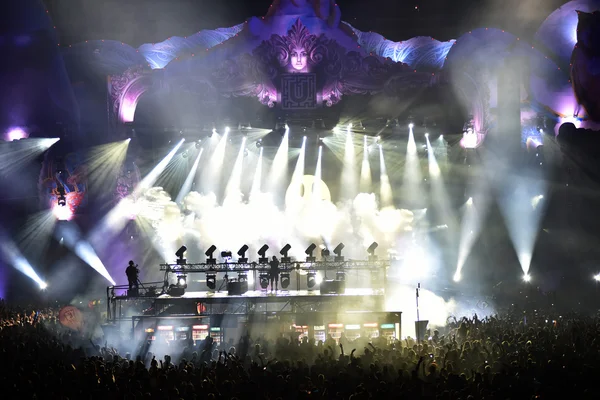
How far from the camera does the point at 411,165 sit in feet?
94.3

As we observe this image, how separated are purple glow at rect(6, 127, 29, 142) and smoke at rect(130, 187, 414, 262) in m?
6.39

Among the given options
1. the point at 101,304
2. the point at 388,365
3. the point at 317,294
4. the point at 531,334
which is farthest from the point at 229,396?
the point at 101,304

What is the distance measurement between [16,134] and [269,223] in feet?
39.8

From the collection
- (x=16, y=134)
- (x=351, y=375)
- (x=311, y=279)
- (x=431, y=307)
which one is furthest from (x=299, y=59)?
(x=351, y=375)

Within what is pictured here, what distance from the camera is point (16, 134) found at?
24828 mm

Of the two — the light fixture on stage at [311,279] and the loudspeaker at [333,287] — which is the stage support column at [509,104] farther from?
the loudspeaker at [333,287]

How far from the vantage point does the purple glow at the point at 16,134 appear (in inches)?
972

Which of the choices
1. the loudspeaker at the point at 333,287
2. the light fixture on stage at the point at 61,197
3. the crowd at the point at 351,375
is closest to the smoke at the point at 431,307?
the loudspeaker at the point at 333,287

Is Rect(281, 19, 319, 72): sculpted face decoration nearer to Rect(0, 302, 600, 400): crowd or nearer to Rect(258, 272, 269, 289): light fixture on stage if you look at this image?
Rect(258, 272, 269, 289): light fixture on stage

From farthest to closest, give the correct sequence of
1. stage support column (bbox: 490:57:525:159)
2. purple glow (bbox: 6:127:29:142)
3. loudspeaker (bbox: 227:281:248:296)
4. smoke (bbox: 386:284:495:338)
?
stage support column (bbox: 490:57:525:159) < purple glow (bbox: 6:127:29:142) < smoke (bbox: 386:284:495:338) < loudspeaker (bbox: 227:281:248:296)

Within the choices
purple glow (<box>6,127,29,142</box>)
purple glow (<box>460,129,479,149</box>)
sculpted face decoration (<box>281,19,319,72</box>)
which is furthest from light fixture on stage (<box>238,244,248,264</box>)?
purple glow (<box>460,129,479,149</box>)

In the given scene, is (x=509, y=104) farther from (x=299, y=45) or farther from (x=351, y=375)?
(x=351, y=375)

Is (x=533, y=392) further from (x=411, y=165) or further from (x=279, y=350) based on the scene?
(x=411, y=165)

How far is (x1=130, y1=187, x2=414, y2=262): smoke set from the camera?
93.7ft
